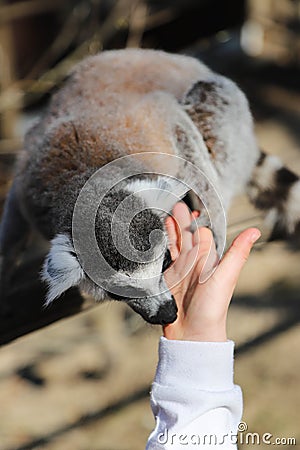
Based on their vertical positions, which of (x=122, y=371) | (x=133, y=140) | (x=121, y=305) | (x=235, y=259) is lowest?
(x=122, y=371)

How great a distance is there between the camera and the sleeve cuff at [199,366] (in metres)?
1.36

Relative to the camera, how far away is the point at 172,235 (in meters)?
1.62

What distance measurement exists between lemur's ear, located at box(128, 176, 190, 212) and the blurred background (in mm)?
353

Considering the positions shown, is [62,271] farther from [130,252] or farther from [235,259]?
[235,259]

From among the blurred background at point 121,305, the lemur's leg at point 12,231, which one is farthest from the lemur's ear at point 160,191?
the lemur's leg at point 12,231

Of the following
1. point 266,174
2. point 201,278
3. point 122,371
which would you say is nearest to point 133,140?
point 266,174

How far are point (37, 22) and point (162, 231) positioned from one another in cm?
424

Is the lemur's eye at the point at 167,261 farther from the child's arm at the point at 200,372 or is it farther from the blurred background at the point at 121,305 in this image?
the blurred background at the point at 121,305

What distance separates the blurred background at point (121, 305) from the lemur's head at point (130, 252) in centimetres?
22

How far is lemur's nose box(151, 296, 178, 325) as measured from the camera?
4.84 ft

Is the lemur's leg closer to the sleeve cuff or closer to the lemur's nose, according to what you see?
the lemur's nose

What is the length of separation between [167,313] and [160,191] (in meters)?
0.36

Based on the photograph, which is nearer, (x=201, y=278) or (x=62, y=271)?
(x=201, y=278)

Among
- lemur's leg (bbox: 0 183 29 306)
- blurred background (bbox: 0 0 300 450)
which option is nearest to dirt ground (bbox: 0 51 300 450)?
blurred background (bbox: 0 0 300 450)
